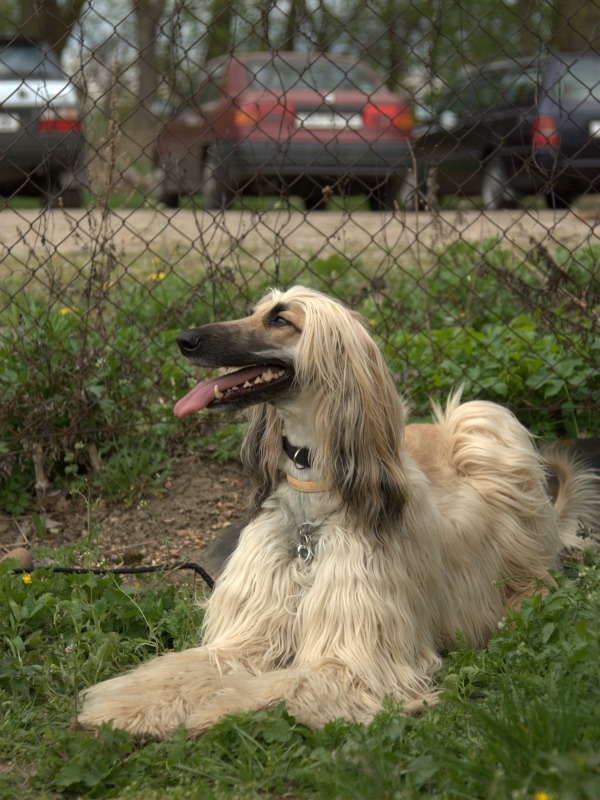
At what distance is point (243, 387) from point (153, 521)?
1.58 m

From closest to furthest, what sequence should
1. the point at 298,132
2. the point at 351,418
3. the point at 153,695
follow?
the point at 153,695, the point at 351,418, the point at 298,132

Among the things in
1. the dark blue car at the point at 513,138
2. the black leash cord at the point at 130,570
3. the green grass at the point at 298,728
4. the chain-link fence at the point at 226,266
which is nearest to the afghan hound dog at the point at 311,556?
the green grass at the point at 298,728

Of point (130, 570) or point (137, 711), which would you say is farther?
point (130, 570)

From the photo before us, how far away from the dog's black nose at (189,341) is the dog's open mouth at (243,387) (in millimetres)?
141

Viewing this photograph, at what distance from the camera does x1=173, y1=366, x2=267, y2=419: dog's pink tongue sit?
3.28 metres

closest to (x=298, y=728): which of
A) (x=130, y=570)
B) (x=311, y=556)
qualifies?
(x=311, y=556)

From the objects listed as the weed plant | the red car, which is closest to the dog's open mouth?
the weed plant

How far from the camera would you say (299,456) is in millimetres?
3330

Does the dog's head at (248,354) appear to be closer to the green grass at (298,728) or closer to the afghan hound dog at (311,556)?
the afghan hound dog at (311,556)

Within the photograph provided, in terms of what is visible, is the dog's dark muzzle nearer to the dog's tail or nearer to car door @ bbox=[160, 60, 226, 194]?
car door @ bbox=[160, 60, 226, 194]

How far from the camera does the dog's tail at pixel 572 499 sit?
4402 millimetres

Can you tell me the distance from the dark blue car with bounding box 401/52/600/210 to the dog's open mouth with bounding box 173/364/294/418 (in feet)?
6.15

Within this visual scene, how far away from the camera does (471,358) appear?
5.19 m

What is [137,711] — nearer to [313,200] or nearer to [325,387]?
[325,387]
